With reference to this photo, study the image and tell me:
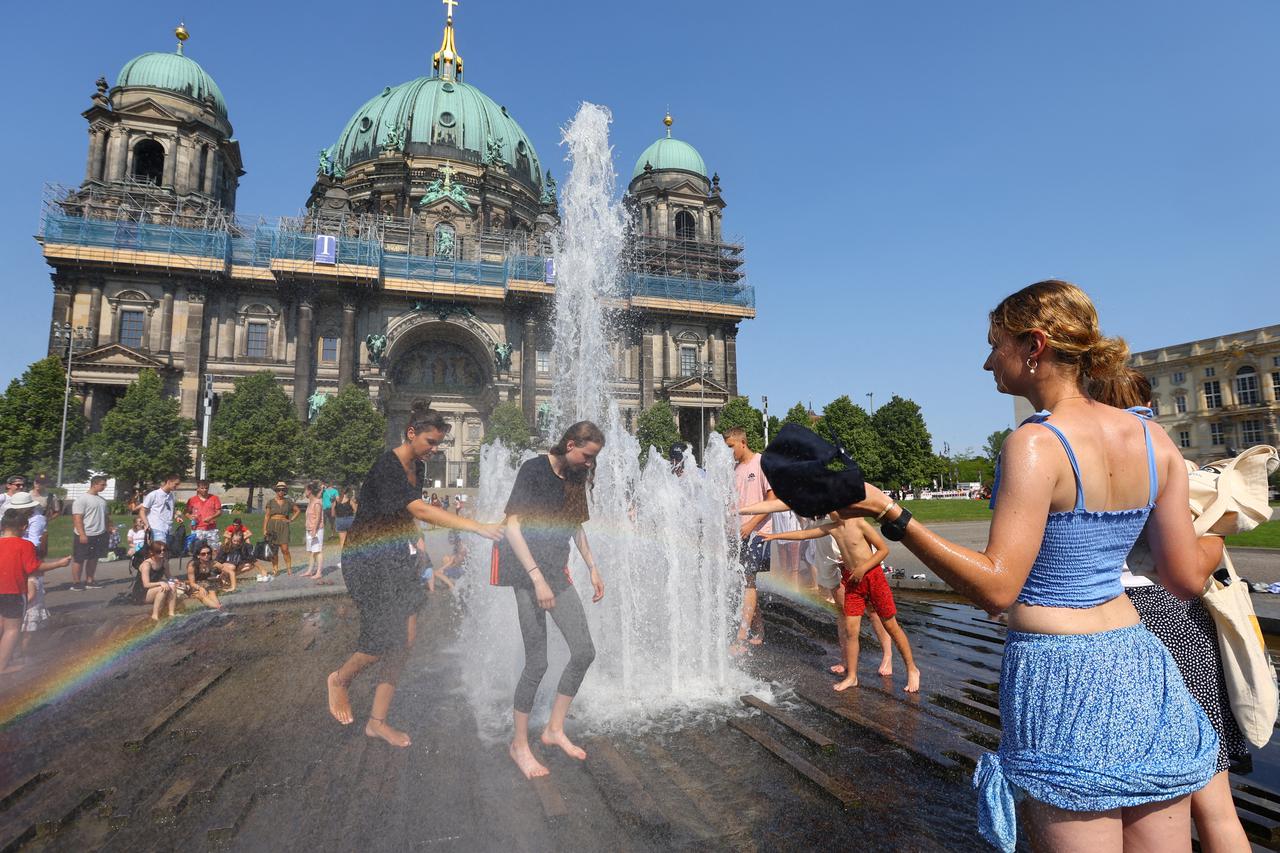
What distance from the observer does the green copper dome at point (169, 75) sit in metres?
44.6

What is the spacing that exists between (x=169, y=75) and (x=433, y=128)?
1792cm

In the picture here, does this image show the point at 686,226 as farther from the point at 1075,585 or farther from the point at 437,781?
the point at 1075,585

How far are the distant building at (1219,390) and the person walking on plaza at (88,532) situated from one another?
200 ft

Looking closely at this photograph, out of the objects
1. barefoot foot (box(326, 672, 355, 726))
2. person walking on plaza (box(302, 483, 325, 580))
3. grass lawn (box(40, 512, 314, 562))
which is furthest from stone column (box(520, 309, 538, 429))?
barefoot foot (box(326, 672, 355, 726))

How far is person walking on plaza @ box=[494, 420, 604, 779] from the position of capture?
3943mm

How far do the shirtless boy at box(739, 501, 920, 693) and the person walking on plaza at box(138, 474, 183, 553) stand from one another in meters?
9.92

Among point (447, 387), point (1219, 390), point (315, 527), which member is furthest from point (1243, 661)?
point (1219, 390)

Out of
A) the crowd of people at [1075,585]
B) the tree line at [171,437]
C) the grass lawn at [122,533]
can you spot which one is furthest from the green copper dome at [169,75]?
the crowd of people at [1075,585]

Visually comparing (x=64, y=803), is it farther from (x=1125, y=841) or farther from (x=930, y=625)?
(x=930, y=625)

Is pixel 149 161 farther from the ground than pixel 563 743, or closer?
farther from the ground

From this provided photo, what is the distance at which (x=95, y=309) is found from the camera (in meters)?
40.8

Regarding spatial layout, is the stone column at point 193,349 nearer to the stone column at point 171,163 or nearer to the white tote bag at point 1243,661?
the stone column at point 171,163

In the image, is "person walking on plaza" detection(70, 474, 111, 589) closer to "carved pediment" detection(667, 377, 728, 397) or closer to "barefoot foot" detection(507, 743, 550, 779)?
"barefoot foot" detection(507, 743, 550, 779)

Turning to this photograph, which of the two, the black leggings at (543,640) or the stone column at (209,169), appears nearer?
the black leggings at (543,640)
